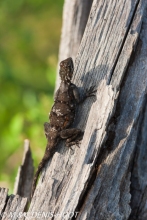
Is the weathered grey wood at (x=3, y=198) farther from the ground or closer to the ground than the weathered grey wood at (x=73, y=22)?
closer to the ground

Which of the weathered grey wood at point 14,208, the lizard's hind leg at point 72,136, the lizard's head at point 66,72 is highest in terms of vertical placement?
the lizard's head at point 66,72

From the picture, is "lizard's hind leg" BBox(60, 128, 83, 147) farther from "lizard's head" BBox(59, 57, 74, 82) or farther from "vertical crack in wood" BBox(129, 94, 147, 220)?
"lizard's head" BBox(59, 57, 74, 82)

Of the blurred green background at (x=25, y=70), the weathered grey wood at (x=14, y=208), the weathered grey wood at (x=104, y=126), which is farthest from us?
the blurred green background at (x=25, y=70)

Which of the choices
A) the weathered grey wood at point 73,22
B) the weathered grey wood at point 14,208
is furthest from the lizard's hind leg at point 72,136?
the weathered grey wood at point 73,22

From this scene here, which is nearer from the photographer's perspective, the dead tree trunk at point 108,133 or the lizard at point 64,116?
the dead tree trunk at point 108,133

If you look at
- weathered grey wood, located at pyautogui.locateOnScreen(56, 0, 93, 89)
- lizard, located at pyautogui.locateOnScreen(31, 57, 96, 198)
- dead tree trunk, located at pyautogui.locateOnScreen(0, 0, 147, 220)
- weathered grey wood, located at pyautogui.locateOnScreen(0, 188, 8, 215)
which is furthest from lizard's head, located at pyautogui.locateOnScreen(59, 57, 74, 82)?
weathered grey wood, located at pyautogui.locateOnScreen(0, 188, 8, 215)

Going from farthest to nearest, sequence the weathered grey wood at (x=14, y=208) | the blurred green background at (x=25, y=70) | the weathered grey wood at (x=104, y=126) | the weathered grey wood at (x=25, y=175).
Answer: the blurred green background at (x=25, y=70) < the weathered grey wood at (x=25, y=175) < the weathered grey wood at (x=14, y=208) < the weathered grey wood at (x=104, y=126)

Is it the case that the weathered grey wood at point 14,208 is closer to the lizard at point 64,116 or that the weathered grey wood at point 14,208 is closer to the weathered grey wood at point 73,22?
the lizard at point 64,116
